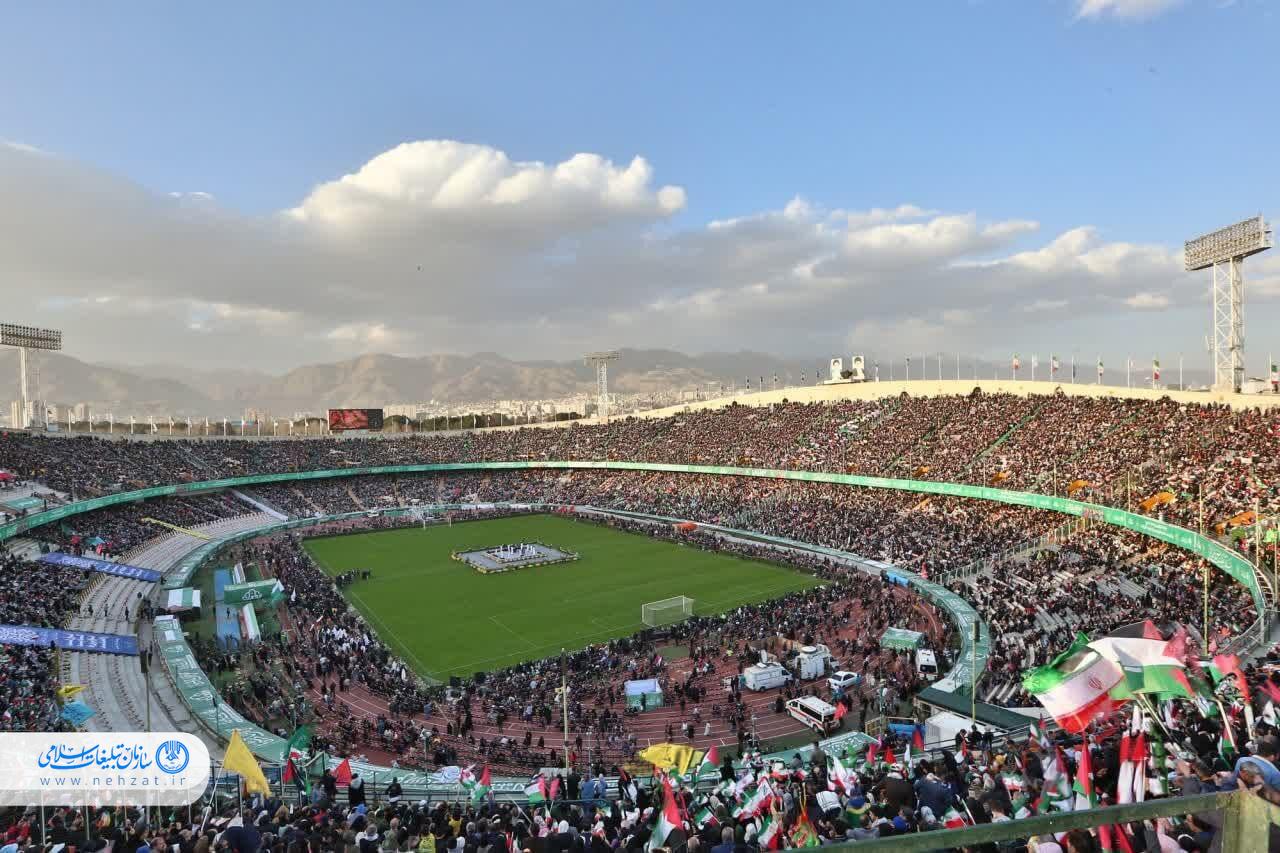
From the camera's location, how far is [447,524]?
197 ft

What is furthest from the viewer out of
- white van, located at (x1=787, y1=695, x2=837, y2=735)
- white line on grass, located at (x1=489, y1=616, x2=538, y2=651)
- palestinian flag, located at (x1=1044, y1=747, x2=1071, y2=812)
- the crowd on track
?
white line on grass, located at (x1=489, y1=616, x2=538, y2=651)

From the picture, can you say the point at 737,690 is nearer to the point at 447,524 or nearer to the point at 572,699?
the point at 572,699

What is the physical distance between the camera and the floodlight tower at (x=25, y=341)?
63.9 metres

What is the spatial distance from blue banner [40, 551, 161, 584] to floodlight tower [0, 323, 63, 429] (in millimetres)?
38412

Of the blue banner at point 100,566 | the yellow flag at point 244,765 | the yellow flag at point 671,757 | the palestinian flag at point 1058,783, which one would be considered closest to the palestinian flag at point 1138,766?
the palestinian flag at point 1058,783

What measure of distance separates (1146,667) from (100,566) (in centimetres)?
4237

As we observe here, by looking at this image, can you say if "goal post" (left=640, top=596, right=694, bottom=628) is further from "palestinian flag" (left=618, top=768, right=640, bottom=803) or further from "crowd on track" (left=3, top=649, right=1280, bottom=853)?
"palestinian flag" (left=618, top=768, right=640, bottom=803)

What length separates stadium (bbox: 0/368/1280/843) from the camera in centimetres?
1470

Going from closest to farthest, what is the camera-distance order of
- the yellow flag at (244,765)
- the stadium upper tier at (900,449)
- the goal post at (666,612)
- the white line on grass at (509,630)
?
the yellow flag at (244,765) → the white line on grass at (509,630) → the goal post at (666,612) → the stadium upper tier at (900,449)

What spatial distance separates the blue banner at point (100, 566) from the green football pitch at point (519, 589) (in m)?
9.09

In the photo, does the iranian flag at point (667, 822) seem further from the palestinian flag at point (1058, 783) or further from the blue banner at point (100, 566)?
the blue banner at point (100, 566)

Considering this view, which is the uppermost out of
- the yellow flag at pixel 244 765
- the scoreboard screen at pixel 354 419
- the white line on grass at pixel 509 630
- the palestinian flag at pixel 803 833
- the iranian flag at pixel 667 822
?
the scoreboard screen at pixel 354 419

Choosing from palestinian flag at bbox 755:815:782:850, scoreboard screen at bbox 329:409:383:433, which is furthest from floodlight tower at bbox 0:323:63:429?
palestinian flag at bbox 755:815:782:850

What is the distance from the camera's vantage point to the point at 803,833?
7.79 meters
